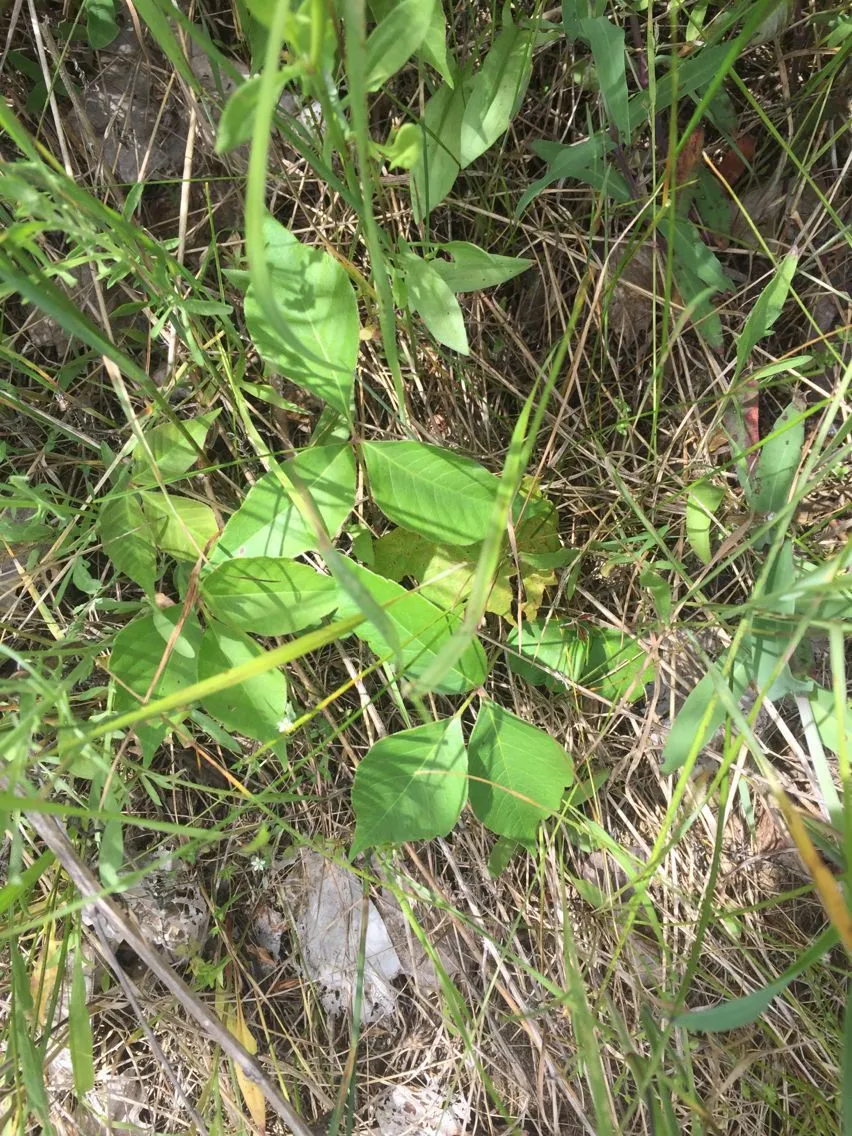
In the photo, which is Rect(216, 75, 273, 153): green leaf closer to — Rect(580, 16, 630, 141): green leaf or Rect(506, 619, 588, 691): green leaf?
Rect(580, 16, 630, 141): green leaf

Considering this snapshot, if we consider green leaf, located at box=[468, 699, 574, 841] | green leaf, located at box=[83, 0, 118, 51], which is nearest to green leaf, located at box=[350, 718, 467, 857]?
green leaf, located at box=[468, 699, 574, 841]

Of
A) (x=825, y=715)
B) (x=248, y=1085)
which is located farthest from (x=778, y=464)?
(x=248, y=1085)

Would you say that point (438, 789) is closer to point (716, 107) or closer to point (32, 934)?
point (32, 934)

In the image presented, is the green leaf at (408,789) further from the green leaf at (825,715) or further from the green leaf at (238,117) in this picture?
the green leaf at (238,117)

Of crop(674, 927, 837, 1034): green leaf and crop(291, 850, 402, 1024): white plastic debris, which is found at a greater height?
crop(674, 927, 837, 1034): green leaf

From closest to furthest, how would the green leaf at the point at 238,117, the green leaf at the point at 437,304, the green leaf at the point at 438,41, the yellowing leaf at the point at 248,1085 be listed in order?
the green leaf at the point at 238,117 < the green leaf at the point at 438,41 < the green leaf at the point at 437,304 < the yellowing leaf at the point at 248,1085

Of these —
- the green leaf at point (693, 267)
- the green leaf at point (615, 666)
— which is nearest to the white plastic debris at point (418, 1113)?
the green leaf at point (615, 666)
